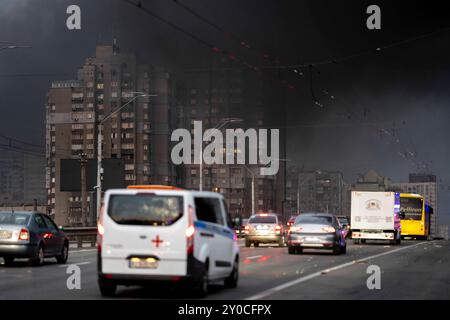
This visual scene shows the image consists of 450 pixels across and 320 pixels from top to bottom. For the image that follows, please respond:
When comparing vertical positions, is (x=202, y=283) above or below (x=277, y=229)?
above

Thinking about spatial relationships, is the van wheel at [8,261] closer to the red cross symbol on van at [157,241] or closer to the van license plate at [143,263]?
the van license plate at [143,263]

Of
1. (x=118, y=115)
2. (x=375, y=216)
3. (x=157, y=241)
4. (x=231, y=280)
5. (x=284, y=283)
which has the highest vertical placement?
(x=118, y=115)

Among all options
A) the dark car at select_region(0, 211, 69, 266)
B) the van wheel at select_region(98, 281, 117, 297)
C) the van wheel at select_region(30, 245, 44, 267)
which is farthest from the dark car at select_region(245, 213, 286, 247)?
the van wheel at select_region(98, 281, 117, 297)

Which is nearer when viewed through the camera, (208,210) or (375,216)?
(208,210)

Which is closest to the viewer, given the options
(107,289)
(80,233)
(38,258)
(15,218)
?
(107,289)

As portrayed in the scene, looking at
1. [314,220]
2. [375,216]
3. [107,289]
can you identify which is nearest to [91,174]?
[375,216]

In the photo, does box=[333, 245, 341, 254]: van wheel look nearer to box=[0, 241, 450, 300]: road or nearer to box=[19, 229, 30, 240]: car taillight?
box=[0, 241, 450, 300]: road

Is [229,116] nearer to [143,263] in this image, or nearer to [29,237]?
[29,237]

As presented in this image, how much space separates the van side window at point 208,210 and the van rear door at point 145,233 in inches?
24.2

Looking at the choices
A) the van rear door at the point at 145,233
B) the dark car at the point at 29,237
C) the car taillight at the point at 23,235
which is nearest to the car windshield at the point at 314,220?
the dark car at the point at 29,237

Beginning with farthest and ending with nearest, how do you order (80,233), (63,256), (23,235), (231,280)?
(80,233) < (63,256) < (23,235) < (231,280)

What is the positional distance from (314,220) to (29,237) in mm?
13222

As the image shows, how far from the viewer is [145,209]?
52.1 ft
